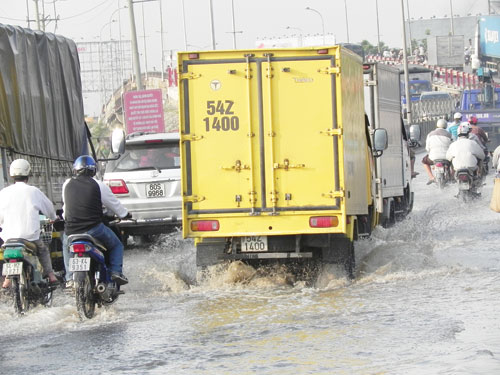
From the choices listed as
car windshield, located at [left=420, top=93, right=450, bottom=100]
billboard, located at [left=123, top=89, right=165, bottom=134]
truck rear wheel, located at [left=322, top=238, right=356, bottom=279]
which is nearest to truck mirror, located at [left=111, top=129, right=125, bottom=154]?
truck rear wheel, located at [left=322, top=238, right=356, bottom=279]

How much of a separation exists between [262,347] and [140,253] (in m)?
9.67

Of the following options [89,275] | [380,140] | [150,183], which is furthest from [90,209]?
[150,183]

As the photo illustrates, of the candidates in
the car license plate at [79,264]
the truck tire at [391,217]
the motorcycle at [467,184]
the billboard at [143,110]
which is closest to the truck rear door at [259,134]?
the car license plate at [79,264]

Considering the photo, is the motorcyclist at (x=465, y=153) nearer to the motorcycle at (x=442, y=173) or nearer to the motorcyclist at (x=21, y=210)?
the motorcycle at (x=442, y=173)

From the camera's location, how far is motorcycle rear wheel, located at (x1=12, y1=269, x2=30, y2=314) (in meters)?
11.2

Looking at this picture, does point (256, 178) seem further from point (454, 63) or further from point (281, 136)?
point (454, 63)

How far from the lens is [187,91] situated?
13.1m

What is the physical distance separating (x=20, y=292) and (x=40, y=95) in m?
3.71

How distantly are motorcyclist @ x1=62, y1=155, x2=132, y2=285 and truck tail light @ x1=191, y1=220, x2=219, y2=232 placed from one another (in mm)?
1536

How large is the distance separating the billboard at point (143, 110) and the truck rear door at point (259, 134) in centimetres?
2789

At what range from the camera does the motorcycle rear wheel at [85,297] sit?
1095 cm

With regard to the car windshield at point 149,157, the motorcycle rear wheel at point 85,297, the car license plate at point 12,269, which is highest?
the car windshield at point 149,157

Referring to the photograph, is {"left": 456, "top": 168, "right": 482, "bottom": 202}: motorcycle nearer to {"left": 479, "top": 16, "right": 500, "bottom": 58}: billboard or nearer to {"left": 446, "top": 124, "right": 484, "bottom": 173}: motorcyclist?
{"left": 446, "top": 124, "right": 484, "bottom": 173}: motorcyclist

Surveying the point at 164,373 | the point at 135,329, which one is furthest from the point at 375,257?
the point at 164,373
